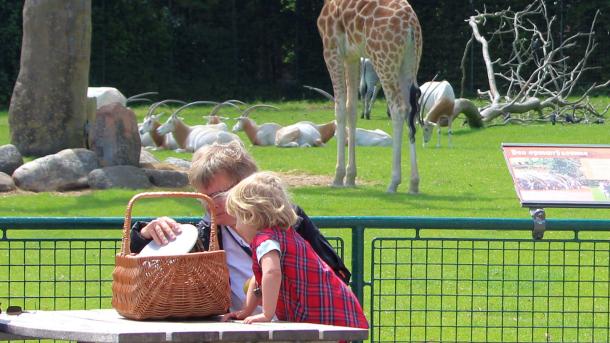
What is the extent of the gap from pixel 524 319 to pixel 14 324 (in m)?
4.58

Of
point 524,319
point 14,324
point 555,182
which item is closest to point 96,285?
point 524,319

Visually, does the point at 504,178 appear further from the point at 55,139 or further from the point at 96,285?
the point at 96,285

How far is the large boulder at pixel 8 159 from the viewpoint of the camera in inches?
582

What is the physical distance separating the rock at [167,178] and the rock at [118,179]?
13 cm

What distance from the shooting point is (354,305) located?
449 cm

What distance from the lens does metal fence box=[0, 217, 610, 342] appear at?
18.2 ft

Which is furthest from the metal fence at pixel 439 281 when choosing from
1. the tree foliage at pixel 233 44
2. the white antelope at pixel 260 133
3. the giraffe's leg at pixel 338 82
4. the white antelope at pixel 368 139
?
the tree foliage at pixel 233 44

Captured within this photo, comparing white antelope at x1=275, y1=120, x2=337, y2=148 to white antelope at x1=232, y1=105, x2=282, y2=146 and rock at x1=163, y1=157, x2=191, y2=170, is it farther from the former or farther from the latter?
rock at x1=163, y1=157, x2=191, y2=170

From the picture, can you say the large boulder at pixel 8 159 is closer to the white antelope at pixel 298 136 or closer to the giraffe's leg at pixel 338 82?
the giraffe's leg at pixel 338 82

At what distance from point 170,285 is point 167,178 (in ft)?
34.3

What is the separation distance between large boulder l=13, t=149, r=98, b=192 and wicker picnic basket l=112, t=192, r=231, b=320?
1017 cm

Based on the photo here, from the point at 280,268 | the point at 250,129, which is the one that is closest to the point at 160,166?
the point at 250,129

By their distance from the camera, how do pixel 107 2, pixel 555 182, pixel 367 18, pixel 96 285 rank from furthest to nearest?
pixel 107 2 < pixel 367 18 < pixel 96 285 < pixel 555 182

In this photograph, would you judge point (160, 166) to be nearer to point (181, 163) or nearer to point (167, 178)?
point (181, 163)
